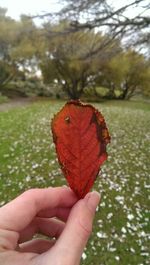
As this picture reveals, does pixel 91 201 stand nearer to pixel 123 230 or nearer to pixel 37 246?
pixel 37 246

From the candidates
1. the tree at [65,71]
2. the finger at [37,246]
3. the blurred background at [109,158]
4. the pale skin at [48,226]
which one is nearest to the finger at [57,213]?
the pale skin at [48,226]

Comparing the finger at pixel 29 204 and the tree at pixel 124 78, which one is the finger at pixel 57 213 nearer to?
the finger at pixel 29 204

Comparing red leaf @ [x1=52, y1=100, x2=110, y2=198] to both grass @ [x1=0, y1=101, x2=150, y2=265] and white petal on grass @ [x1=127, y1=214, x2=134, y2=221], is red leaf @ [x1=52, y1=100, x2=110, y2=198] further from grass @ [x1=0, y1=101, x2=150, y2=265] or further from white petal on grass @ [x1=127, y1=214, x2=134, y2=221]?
white petal on grass @ [x1=127, y1=214, x2=134, y2=221]

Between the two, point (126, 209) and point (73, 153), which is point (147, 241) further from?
point (73, 153)

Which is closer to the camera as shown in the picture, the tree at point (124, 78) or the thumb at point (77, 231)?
the thumb at point (77, 231)

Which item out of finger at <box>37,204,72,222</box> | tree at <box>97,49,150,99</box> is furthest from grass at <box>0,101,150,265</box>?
tree at <box>97,49,150,99</box>

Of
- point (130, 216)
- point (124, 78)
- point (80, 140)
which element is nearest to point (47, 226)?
point (80, 140)
